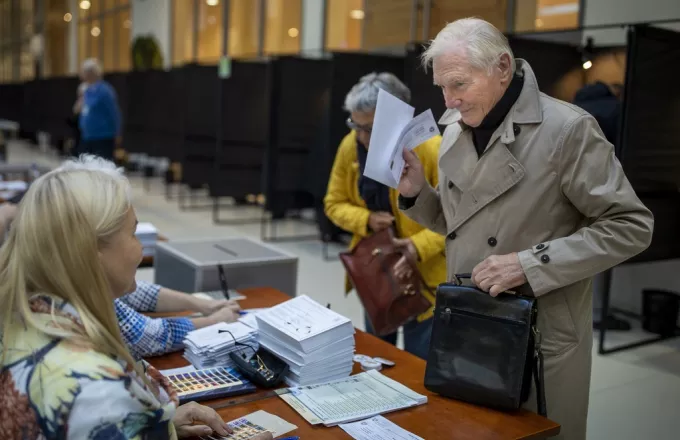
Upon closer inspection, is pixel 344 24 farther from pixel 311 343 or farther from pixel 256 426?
pixel 256 426

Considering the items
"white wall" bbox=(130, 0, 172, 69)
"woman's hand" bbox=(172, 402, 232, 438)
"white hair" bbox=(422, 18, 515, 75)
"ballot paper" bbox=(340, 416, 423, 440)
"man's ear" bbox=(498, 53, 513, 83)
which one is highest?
"white wall" bbox=(130, 0, 172, 69)

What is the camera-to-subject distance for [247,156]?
26.4 feet

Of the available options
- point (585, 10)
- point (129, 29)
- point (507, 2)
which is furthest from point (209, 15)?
point (585, 10)

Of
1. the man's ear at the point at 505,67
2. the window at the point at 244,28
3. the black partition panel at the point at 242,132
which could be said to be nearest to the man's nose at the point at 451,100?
the man's ear at the point at 505,67

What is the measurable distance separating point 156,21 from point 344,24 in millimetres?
6890

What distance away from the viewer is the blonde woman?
41.6 inches

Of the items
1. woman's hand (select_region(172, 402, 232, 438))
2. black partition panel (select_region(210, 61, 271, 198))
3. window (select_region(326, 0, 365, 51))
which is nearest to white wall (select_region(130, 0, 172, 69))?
window (select_region(326, 0, 365, 51))

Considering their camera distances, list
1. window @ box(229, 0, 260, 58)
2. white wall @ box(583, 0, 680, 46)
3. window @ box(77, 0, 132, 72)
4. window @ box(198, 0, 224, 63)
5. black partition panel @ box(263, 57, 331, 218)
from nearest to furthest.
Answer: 1. white wall @ box(583, 0, 680, 46)
2. black partition panel @ box(263, 57, 331, 218)
3. window @ box(229, 0, 260, 58)
4. window @ box(198, 0, 224, 63)
5. window @ box(77, 0, 132, 72)

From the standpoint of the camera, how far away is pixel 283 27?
10.2 m

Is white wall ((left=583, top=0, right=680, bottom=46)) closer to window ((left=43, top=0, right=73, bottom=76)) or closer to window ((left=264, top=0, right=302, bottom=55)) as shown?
window ((left=264, top=0, right=302, bottom=55))

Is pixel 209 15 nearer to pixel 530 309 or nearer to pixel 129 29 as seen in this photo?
pixel 129 29

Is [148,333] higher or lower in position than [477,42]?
lower

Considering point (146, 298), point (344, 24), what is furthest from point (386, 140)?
point (344, 24)

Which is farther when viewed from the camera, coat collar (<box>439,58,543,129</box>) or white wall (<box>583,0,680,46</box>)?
white wall (<box>583,0,680,46</box>)
